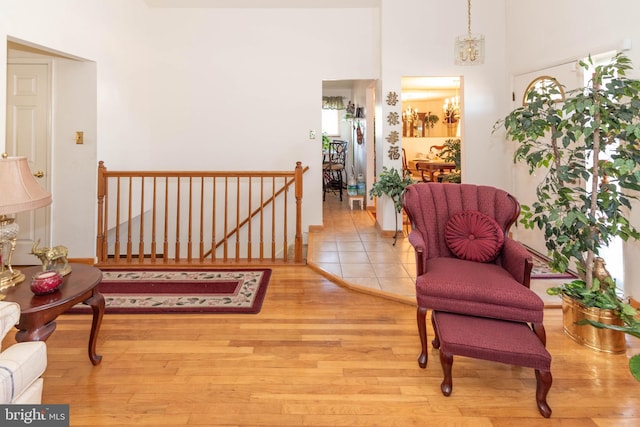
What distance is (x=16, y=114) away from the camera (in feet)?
12.6

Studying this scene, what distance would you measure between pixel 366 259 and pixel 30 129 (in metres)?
3.89

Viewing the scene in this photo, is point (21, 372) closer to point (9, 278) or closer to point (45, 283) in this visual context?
point (45, 283)

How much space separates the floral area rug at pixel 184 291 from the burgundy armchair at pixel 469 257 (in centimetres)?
144

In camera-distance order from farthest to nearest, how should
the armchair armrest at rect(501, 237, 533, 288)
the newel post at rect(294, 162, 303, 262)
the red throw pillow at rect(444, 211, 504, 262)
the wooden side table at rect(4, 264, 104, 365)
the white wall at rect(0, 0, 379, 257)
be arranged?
the white wall at rect(0, 0, 379, 257) < the newel post at rect(294, 162, 303, 262) < the red throw pillow at rect(444, 211, 504, 262) < the armchair armrest at rect(501, 237, 533, 288) < the wooden side table at rect(4, 264, 104, 365)

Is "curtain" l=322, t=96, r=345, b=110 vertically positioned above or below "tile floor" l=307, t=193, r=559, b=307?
above

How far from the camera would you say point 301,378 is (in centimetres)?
206

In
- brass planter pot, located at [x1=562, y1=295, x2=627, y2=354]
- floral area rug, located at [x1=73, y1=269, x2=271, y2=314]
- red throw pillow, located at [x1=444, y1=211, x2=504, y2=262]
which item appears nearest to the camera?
brass planter pot, located at [x1=562, y1=295, x2=627, y2=354]

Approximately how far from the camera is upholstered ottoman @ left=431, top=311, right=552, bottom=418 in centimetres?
176

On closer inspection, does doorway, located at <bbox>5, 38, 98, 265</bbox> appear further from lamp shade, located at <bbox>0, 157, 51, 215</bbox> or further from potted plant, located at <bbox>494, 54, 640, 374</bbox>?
potted plant, located at <bbox>494, 54, 640, 374</bbox>

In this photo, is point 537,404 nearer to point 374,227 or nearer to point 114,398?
point 114,398

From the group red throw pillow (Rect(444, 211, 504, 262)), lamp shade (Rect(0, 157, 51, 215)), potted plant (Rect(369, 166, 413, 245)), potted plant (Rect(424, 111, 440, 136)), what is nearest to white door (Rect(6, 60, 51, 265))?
lamp shade (Rect(0, 157, 51, 215))

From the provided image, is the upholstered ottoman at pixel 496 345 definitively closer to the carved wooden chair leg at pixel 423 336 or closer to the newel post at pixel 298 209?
the carved wooden chair leg at pixel 423 336

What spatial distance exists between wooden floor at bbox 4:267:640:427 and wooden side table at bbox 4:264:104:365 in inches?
12.8

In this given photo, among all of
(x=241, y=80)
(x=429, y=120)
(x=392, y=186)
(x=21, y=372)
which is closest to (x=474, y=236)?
(x=392, y=186)
